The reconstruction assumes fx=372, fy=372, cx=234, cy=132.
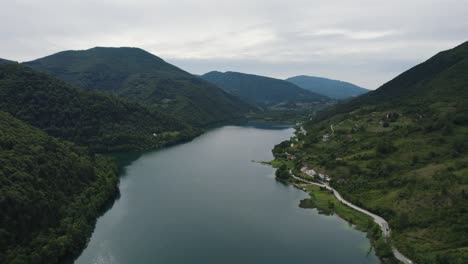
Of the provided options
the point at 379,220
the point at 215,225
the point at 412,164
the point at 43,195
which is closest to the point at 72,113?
the point at 43,195

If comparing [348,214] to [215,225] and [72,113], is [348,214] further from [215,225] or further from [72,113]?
[72,113]

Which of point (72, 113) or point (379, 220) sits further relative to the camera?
point (72, 113)

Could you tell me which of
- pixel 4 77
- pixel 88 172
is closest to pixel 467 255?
pixel 88 172

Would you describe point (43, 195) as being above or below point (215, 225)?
above

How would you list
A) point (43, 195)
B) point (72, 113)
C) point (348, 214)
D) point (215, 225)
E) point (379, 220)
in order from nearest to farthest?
point (43, 195), point (379, 220), point (215, 225), point (348, 214), point (72, 113)

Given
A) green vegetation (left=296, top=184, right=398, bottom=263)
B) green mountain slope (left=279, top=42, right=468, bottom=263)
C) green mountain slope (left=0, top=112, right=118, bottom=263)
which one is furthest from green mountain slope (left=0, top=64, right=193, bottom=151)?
green vegetation (left=296, top=184, right=398, bottom=263)

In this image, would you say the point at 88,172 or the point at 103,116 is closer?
the point at 88,172

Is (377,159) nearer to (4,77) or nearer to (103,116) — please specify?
(103,116)
